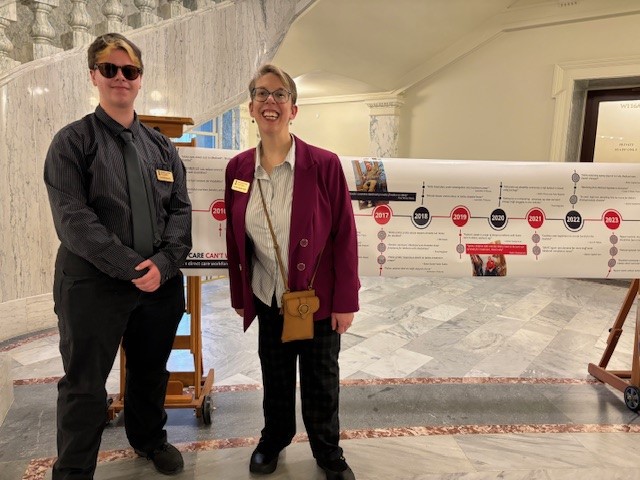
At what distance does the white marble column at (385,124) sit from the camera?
350 inches

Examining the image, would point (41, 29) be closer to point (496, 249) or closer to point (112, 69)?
point (112, 69)

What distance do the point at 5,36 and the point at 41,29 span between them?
257mm

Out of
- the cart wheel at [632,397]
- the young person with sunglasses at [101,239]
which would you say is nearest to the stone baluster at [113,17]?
the young person with sunglasses at [101,239]

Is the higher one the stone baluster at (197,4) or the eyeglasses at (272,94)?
the stone baluster at (197,4)

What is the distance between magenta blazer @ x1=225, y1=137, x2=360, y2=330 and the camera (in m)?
1.73

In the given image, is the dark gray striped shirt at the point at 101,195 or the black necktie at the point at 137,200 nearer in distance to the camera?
the dark gray striped shirt at the point at 101,195

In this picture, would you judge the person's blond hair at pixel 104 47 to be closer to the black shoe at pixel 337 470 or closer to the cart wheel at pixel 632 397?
the black shoe at pixel 337 470

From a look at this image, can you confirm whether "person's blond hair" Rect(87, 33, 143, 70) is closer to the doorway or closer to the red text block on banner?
the red text block on banner

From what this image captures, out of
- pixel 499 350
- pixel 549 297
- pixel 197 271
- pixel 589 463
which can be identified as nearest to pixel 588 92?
pixel 549 297

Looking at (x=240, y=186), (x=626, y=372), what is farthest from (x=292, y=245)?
(x=626, y=372)

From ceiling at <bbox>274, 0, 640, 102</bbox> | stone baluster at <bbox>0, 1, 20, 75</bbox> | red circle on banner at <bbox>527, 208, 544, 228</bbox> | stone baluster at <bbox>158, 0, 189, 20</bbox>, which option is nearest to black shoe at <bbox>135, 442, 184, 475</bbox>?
red circle on banner at <bbox>527, 208, 544, 228</bbox>

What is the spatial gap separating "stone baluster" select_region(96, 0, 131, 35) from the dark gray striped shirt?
276 centimetres

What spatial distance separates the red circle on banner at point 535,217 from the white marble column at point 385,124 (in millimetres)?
6363

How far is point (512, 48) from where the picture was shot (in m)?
7.36
